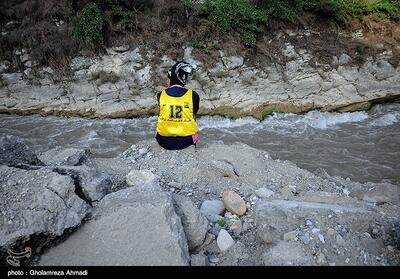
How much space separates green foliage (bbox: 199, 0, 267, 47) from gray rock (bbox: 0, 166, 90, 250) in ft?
26.2

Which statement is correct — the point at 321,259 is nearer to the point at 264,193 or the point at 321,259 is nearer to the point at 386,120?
the point at 264,193

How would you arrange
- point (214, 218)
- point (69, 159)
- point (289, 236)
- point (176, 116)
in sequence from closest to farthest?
point (289, 236) → point (214, 218) → point (69, 159) → point (176, 116)

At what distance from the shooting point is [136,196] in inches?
140

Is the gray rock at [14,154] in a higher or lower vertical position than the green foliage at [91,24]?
lower

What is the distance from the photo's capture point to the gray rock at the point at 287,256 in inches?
123

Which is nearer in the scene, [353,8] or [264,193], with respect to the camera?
[264,193]

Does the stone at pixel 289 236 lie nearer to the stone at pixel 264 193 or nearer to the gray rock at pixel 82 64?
the stone at pixel 264 193

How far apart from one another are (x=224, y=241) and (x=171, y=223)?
0.65 m

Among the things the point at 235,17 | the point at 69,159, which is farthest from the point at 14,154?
the point at 235,17

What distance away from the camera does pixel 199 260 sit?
10.1 ft

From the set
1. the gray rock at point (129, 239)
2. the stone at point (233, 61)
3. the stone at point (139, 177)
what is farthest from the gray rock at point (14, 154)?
the stone at point (233, 61)

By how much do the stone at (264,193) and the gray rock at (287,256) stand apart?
43.9 inches

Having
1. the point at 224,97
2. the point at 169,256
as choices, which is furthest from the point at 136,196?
the point at 224,97

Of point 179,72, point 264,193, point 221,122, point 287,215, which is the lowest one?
point 221,122
